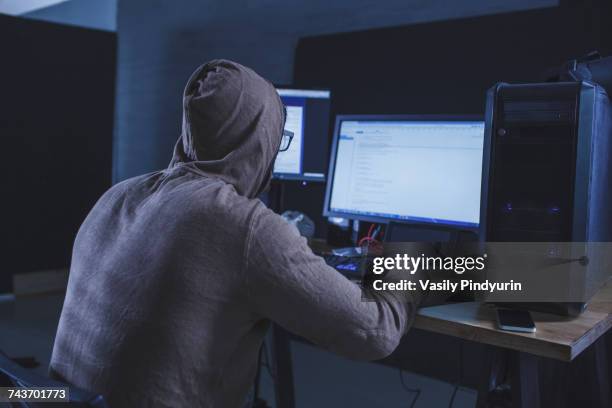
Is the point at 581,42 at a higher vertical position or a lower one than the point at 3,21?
lower

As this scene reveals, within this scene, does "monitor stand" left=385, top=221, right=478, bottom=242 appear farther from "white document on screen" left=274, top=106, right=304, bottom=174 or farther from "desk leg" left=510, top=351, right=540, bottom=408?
"white document on screen" left=274, top=106, right=304, bottom=174

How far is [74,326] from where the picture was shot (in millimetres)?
1036

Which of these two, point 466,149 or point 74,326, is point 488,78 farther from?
point 74,326

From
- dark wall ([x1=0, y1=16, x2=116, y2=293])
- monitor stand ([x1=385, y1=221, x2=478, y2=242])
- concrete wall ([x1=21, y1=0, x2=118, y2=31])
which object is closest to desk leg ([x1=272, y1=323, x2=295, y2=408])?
monitor stand ([x1=385, y1=221, x2=478, y2=242])

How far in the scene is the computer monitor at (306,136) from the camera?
2180mm

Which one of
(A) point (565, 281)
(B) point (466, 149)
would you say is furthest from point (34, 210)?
(A) point (565, 281)

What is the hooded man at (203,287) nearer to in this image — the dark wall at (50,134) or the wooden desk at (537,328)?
the wooden desk at (537,328)

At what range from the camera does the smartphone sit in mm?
1089

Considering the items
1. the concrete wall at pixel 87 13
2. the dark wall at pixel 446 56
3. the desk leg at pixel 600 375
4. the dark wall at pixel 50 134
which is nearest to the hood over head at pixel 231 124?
the desk leg at pixel 600 375

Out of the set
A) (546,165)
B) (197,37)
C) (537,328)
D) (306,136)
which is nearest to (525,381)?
(537,328)

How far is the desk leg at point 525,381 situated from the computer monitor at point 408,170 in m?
0.50

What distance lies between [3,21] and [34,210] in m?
1.25

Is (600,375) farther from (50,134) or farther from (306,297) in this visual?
(50,134)

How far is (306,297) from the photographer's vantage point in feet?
3.15
